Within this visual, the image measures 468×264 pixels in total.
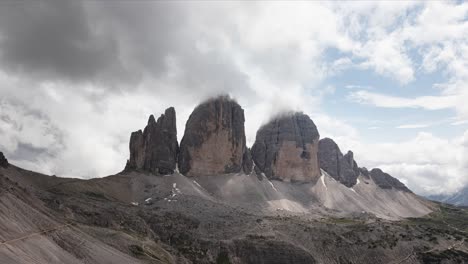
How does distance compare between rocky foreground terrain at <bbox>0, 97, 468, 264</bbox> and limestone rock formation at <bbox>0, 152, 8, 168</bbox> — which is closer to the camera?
rocky foreground terrain at <bbox>0, 97, 468, 264</bbox>

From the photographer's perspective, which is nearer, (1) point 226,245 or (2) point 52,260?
(2) point 52,260

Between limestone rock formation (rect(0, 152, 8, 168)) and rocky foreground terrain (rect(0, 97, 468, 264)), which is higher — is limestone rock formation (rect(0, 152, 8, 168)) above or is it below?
above

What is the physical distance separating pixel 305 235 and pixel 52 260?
96.3m

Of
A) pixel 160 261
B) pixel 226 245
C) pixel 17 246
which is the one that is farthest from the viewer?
pixel 226 245

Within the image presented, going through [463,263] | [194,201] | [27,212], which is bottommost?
Answer: [463,263]

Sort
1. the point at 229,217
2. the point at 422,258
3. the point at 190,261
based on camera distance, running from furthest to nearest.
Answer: the point at 229,217 → the point at 422,258 → the point at 190,261

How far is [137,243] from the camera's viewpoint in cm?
9881

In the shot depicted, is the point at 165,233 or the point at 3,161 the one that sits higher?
the point at 3,161

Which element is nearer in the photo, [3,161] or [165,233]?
[165,233]

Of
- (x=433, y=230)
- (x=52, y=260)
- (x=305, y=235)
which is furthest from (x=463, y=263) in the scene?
(x=52, y=260)

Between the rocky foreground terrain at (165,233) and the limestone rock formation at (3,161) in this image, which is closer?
the rocky foreground terrain at (165,233)

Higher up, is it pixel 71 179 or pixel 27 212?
pixel 71 179

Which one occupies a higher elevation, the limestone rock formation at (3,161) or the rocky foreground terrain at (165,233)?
the limestone rock formation at (3,161)

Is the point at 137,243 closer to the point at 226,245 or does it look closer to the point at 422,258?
the point at 226,245
